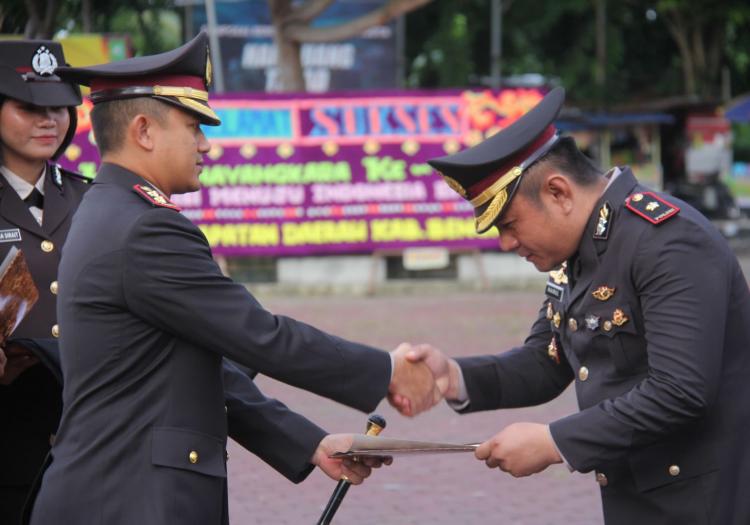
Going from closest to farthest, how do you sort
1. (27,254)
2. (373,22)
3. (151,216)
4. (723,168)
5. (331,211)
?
(151,216)
(27,254)
(331,211)
(373,22)
(723,168)

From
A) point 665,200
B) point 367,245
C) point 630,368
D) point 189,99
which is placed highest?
point 189,99

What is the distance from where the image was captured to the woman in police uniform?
3.84 meters

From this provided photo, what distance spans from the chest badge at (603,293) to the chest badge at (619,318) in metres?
0.04

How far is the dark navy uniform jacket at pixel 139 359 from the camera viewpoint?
2814mm

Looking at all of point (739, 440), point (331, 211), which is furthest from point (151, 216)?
point (331, 211)

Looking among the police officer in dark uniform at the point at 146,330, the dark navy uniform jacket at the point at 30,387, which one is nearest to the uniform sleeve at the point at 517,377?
the police officer in dark uniform at the point at 146,330

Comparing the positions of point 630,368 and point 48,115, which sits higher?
point 48,115

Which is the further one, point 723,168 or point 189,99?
point 723,168

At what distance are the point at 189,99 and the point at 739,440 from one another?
1554mm

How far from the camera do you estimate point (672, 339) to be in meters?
2.77

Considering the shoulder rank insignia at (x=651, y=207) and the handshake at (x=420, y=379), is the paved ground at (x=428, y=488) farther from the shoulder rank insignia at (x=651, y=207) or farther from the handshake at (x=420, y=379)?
the shoulder rank insignia at (x=651, y=207)

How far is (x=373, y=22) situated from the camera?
15953 millimetres

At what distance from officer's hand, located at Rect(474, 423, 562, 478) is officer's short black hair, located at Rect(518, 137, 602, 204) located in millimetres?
565

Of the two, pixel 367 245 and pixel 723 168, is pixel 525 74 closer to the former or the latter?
pixel 723 168
